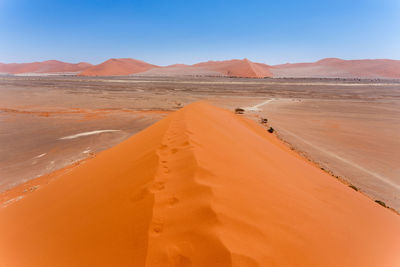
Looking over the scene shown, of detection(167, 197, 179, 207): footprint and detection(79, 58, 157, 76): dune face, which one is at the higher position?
detection(79, 58, 157, 76): dune face

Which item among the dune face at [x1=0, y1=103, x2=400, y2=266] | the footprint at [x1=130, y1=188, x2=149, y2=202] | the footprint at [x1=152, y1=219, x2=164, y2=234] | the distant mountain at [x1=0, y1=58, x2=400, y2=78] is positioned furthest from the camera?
the distant mountain at [x1=0, y1=58, x2=400, y2=78]

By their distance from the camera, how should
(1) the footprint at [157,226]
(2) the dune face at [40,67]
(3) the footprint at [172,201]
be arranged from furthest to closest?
(2) the dune face at [40,67]
(3) the footprint at [172,201]
(1) the footprint at [157,226]

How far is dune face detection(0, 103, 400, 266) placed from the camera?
1.74 metres

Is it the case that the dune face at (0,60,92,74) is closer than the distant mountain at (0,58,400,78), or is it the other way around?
the distant mountain at (0,58,400,78)

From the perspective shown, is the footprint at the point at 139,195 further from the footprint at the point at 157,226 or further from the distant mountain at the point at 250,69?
the distant mountain at the point at 250,69

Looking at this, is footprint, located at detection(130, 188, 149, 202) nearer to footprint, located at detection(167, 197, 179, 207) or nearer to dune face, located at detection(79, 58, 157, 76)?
footprint, located at detection(167, 197, 179, 207)

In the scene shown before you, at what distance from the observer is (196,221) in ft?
6.31

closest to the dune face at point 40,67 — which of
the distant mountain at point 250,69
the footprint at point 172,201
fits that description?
the distant mountain at point 250,69

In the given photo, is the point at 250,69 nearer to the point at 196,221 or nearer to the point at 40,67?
the point at 196,221

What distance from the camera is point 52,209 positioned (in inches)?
114

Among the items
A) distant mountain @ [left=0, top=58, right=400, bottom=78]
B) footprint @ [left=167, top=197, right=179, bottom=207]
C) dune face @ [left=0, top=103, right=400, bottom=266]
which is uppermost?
distant mountain @ [left=0, top=58, right=400, bottom=78]

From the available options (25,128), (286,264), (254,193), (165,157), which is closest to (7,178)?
(165,157)

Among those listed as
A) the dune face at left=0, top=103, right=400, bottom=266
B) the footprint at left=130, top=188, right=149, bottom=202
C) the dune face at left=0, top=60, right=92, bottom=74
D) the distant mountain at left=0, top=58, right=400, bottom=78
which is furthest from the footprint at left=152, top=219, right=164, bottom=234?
the dune face at left=0, top=60, right=92, bottom=74

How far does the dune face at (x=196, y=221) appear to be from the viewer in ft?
5.70
